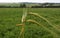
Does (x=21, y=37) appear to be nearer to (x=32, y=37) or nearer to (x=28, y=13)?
(x=28, y=13)

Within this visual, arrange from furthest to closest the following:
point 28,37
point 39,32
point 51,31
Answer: point 39,32 → point 28,37 → point 51,31

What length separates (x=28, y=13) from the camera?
1092 mm

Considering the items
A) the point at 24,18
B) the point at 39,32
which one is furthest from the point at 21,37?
the point at 39,32

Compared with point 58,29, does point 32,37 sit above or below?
below

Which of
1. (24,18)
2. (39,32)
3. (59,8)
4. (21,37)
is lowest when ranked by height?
(59,8)

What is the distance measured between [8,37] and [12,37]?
0.13 m

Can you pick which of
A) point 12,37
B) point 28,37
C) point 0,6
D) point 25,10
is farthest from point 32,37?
point 0,6

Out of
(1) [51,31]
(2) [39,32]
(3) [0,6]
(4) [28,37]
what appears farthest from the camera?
(3) [0,6]

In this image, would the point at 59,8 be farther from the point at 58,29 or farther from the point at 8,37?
the point at 58,29

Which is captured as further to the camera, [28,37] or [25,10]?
[28,37]

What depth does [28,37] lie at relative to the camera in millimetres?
5359

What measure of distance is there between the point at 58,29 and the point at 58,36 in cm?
4

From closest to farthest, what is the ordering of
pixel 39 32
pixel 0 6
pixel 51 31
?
pixel 51 31 < pixel 39 32 < pixel 0 6

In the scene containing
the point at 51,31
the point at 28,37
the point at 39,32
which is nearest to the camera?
the point at 51,31
